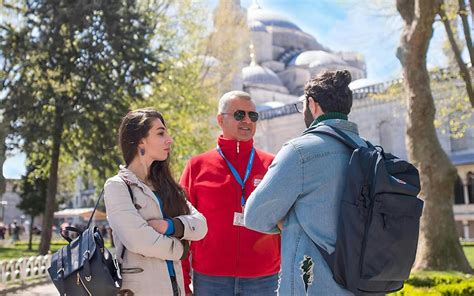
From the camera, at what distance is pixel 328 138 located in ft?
7.47

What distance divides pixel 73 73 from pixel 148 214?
14.2 m

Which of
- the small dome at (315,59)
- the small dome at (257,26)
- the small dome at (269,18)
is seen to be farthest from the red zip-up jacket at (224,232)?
the small dome at (269,18)

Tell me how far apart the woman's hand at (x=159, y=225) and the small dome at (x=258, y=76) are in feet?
174

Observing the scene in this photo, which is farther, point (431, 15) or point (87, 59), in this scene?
point (87, 59)

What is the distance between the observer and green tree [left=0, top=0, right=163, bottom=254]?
49.5 ft

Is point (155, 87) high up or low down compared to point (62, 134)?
up

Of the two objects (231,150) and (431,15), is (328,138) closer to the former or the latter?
(231,150)

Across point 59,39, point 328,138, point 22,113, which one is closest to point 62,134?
point 22,113

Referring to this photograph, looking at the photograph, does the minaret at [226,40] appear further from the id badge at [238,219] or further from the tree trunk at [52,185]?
the id badge at [238,219]

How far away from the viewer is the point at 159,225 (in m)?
2.56

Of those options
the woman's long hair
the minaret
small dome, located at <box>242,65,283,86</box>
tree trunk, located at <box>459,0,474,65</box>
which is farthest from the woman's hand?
small dome, located at <box>242,65,283,86</box>

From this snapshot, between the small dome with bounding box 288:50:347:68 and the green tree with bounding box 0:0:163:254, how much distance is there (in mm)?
44693

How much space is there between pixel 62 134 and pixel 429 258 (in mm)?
11110

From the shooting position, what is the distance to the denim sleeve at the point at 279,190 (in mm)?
2191
